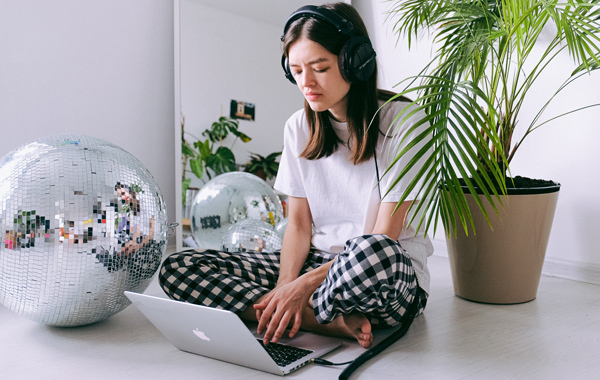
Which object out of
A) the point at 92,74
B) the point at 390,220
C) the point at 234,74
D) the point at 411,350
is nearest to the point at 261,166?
the point at 234,74

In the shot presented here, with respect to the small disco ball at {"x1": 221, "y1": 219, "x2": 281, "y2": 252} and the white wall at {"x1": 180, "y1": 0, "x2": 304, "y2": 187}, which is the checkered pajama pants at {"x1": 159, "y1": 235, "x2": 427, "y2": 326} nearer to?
the small disco ball at {"x1": 221, "y1": 219, "x2": 281, "y2": 252}

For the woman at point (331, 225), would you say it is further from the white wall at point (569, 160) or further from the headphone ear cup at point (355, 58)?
the white wall at point (569, 160)

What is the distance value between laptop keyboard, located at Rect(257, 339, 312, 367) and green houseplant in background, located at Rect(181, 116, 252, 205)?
4.81ft

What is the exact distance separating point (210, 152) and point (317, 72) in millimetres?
1416

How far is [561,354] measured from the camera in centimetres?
123

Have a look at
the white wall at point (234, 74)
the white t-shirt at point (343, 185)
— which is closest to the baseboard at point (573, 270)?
the white t-shirt at point (343, 185)

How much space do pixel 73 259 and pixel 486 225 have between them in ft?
3.64

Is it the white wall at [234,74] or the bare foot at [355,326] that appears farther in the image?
the white wall at [234,74]

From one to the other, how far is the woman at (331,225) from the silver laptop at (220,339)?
51 mm

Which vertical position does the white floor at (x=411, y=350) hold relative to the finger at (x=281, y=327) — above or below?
below

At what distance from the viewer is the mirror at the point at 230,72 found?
2.56 meters

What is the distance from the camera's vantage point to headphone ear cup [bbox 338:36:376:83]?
4.12 ft

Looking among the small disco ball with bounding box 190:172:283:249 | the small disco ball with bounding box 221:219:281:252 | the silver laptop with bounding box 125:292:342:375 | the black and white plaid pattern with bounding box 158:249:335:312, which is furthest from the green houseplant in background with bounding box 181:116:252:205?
the silver laptop with bounding box 125:292:342:375

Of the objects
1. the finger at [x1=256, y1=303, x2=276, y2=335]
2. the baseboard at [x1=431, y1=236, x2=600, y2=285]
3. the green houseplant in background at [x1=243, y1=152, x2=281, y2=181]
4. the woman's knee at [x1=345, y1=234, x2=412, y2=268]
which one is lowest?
the baseboard at [x1=431, y1=236, x2=600, y2=285]
